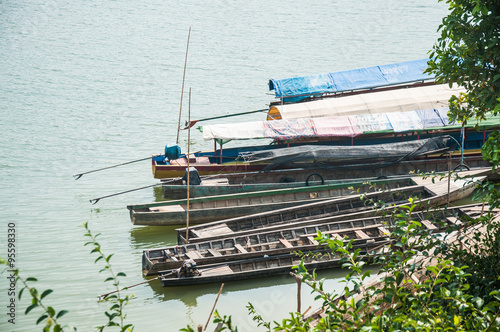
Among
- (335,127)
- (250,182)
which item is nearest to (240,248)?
(250,182)

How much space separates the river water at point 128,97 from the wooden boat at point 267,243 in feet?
2.04

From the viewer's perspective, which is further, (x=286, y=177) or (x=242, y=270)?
(x=286, y=177)

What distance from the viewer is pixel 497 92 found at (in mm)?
5715

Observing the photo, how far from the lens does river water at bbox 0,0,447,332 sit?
10172 millimetres

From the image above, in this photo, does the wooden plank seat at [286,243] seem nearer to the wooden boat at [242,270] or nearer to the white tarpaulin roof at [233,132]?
the wooden boat at [242,270]

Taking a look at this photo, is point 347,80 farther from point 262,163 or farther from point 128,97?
point 128,97

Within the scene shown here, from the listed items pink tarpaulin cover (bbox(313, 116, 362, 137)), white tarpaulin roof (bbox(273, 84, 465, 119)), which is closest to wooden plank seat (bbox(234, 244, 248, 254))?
pink tarpaulin cover (bbox(313, 116, 362, 137))

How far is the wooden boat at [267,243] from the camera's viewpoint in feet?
32.9

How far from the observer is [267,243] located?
10.9m

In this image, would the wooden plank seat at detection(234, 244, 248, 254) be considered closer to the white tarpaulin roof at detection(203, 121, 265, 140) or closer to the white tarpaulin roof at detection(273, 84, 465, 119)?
the white tarpaulin roof at detection(203, 121, 265, 140)

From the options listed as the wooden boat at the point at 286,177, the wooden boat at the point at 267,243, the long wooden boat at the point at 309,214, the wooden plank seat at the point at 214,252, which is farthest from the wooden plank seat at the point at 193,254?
the wooden boat at the point at 286,177

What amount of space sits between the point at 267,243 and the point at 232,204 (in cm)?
286

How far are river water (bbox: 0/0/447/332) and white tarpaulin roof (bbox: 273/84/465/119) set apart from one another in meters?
5.23

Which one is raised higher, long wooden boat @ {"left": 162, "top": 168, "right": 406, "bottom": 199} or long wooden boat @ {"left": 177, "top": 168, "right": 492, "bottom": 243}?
long wooden boat @ {"left": 162, "top": 168, "right": 406, "bottom": 199}
